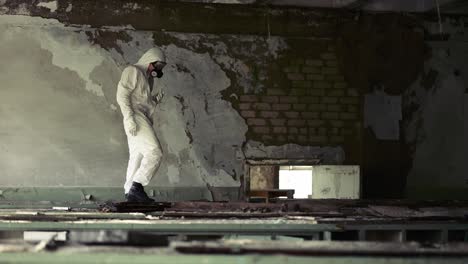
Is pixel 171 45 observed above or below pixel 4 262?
above

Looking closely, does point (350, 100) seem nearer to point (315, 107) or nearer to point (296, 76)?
point (315, 107)

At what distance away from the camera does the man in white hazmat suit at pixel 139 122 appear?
18.3 feet

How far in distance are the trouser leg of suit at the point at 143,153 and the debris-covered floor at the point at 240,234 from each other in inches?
29.9

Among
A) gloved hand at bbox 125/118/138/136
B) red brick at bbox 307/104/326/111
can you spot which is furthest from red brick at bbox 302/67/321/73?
gloved hand at bbox 125/118/138/136

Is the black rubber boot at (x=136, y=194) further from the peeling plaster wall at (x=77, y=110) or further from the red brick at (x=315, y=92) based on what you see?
the red brick at (x=315, y=92)

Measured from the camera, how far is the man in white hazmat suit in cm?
558

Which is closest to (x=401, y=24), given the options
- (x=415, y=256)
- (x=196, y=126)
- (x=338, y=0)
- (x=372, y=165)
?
(x=338, y=0)

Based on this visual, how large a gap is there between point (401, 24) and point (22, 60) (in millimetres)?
4514

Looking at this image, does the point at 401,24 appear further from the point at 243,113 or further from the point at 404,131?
the point at 243,113

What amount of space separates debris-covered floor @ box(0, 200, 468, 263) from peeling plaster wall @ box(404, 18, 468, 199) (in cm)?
250

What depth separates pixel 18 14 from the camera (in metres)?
7.09

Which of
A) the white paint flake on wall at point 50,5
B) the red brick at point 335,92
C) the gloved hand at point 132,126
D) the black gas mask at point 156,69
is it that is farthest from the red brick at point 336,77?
the white paint flake on wall at point 50,5

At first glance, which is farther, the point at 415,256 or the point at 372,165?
the point at 372,165

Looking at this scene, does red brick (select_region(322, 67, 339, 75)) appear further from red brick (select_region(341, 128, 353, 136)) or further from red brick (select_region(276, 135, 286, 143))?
red brick (select_region(276, 135, 286, 143))
